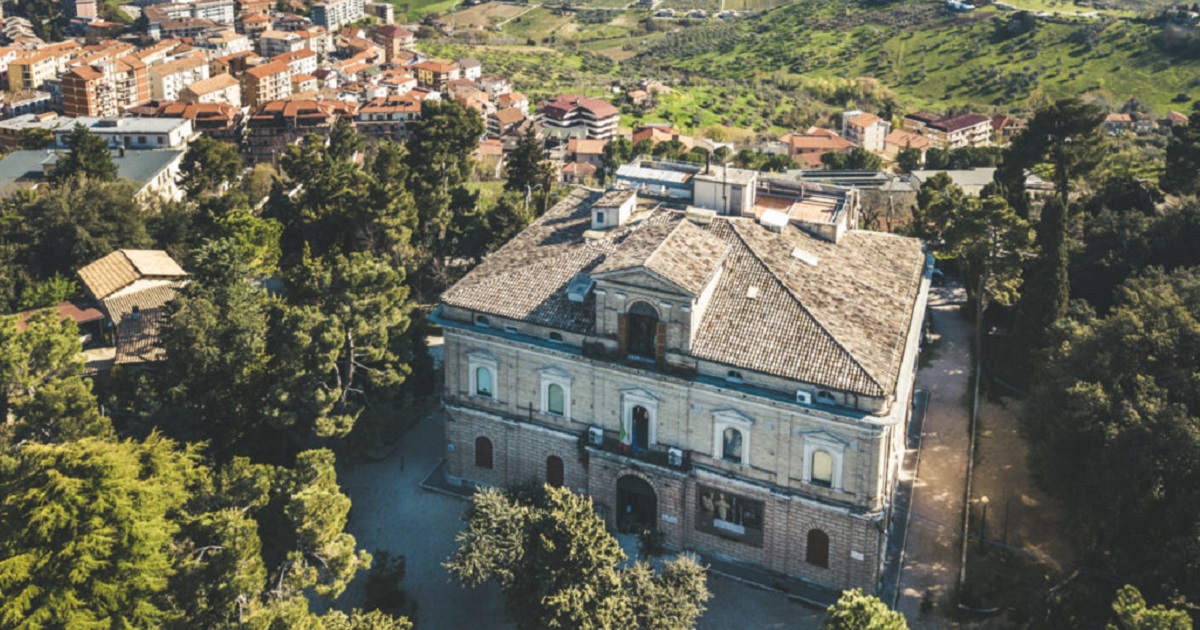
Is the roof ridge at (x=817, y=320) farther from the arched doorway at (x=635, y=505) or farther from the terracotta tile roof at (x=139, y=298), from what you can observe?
the terracotta tile roof at (x=139, y=298)

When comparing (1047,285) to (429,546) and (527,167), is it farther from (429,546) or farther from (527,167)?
(527,167)

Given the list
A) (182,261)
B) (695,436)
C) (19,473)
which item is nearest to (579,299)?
(695,436)

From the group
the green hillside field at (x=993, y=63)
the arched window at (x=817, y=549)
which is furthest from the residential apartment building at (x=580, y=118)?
the arched window at (x=817, y=549)

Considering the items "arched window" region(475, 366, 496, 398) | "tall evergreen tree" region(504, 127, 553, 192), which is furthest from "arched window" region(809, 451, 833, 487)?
"tall evergreen tree" region(504, 127, 553, 192)

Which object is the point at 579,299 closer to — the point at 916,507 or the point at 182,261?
the point at 916,507

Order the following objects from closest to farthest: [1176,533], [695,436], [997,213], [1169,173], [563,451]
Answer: [1176,533] → [695,436] → [563,451] → [997,213] → [1169,173]

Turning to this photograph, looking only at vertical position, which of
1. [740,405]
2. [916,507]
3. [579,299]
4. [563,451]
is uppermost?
[579,299]
